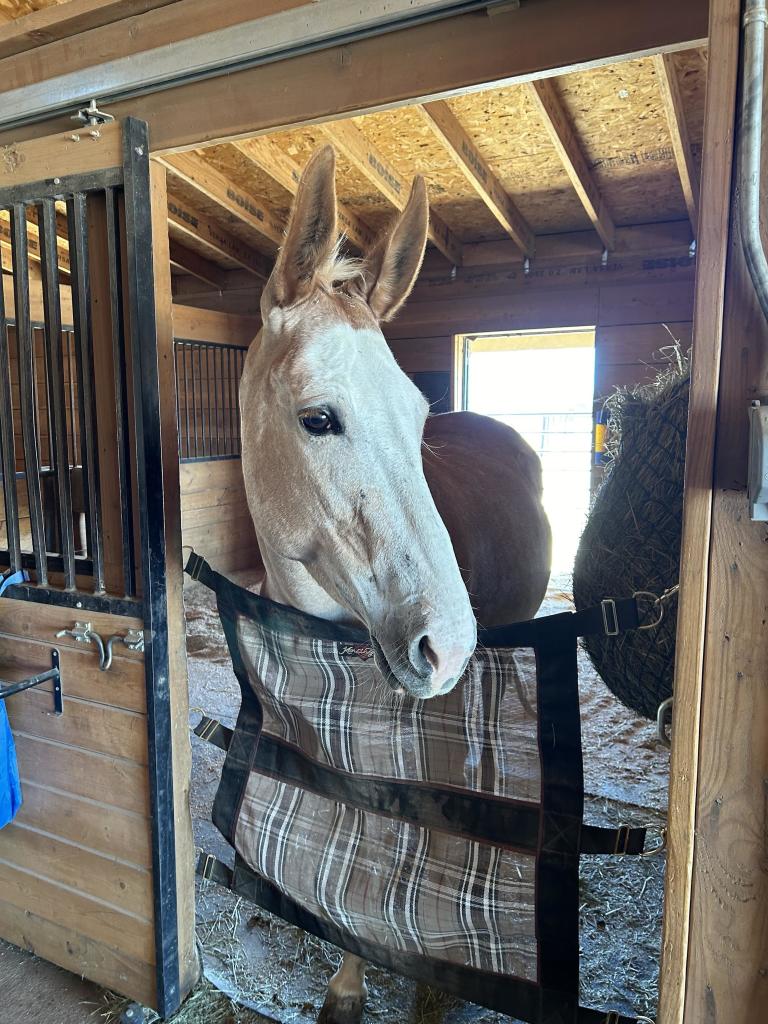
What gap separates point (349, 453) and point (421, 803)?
75 centimetres

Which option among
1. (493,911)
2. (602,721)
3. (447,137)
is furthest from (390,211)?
(493,911)

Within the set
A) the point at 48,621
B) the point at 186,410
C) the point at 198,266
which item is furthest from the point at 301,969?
the point at 198,266

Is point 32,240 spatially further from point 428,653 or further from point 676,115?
point 428,653

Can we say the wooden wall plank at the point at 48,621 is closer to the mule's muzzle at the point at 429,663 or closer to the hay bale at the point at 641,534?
the mule's muzzle at the point at 429,663

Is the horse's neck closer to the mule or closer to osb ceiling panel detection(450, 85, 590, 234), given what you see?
the mule

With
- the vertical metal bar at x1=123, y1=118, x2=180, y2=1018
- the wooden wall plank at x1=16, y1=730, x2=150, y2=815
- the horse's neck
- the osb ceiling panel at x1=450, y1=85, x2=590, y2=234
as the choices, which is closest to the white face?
the horse's neck

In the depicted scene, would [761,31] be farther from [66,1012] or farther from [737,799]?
[66,1012]

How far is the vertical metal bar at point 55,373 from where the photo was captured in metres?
1.38

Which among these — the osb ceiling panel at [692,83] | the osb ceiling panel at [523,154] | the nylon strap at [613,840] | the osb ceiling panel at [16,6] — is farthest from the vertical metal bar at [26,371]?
the osb ceiling panel at [692,83]

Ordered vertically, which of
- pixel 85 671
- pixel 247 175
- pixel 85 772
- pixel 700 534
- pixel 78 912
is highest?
pixel 247 175

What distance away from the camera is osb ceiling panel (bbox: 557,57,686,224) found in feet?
9.21

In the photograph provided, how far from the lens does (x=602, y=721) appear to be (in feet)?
9.99

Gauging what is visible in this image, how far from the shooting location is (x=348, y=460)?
1.04 meters

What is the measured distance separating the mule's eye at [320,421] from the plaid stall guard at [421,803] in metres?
0.44
